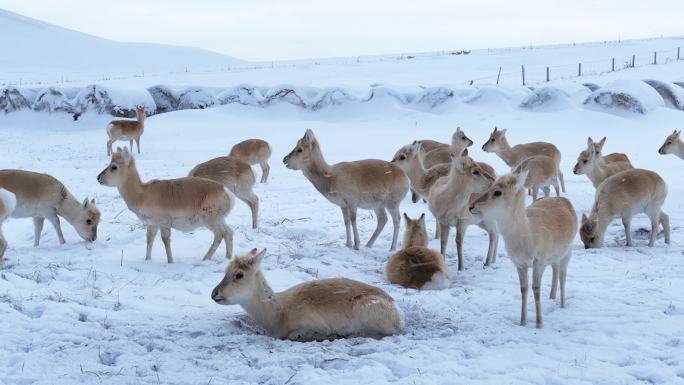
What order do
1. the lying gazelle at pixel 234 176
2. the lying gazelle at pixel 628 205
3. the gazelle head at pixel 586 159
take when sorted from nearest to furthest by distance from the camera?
the lying gazelle at pixel 628 205 < the lying gazelle at pixel 234 176 < the gazelle head at pixel 586 159

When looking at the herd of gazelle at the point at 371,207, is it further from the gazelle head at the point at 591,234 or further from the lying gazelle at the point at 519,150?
the lying gazelle at the point at 519,150

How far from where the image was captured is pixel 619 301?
7.57 metres

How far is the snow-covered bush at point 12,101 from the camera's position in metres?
31.3

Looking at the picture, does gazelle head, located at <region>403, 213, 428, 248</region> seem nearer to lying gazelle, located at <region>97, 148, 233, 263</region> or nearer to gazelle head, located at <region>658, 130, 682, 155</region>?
lying gazelle, located at <region>97, 148, 233, 263</region>

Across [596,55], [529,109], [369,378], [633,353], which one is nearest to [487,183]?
[633,353]

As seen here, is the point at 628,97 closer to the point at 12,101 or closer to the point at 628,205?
the point at 628,205

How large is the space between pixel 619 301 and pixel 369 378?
11.9 feet

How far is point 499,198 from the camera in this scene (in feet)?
21.3

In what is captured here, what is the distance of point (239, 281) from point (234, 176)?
218 inches

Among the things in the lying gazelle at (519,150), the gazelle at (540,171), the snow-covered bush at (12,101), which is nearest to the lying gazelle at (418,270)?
the gazelle at (540,171)

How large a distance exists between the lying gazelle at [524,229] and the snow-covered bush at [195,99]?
27.5 m

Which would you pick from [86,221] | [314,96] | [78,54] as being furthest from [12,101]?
[78,54]

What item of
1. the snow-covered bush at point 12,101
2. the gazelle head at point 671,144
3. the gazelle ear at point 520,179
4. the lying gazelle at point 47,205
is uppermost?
the snow-covered bush at point 12,101

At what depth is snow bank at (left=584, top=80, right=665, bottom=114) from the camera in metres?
27.2
